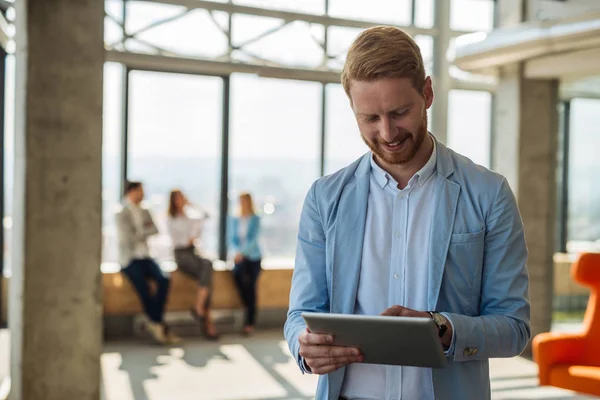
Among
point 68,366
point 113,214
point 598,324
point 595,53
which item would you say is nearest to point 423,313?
point 68,366

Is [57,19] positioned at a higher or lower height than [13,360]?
higher

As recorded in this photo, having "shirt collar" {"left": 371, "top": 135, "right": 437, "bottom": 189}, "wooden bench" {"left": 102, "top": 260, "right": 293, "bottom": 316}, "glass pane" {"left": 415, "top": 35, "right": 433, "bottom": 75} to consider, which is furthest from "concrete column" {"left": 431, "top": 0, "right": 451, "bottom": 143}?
"shirt collar" {"left": 371, "top": 135, "right": 437, "bottom": 189}

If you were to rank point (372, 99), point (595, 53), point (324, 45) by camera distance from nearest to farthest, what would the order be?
point (372, 99), point (595, 53), point (324, 45)

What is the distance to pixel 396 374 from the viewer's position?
6.02 feet

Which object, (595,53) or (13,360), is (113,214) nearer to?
(13,360)

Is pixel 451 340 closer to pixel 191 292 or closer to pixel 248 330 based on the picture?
pixel 248 330

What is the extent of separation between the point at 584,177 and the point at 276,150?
18.5 feet

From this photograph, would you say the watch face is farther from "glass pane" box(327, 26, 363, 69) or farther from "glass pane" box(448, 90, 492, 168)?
"glass pane" box(448, 90, 492, 168)

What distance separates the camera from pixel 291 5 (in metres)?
9.68

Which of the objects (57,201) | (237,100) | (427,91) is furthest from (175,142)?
(427,91)

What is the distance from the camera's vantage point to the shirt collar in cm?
188

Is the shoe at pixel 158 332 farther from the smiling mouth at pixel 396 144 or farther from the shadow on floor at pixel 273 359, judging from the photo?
the smiling mouth at pixel 396 144

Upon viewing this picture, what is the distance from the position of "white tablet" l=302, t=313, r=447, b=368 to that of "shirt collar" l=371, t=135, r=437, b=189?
17.4 inches

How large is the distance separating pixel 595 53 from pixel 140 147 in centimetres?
535
